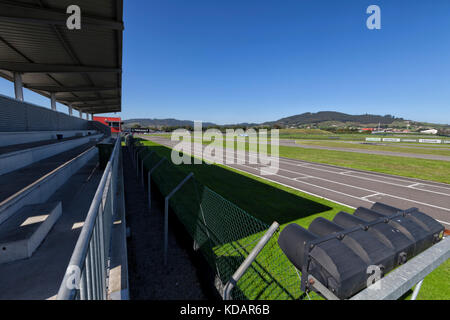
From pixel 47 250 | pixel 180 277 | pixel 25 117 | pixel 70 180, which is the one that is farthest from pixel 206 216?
pixel 25 117

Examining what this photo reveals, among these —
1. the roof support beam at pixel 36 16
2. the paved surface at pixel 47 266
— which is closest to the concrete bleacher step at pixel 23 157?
the paved surface at pixel 47 266

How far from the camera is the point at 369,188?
10102mm

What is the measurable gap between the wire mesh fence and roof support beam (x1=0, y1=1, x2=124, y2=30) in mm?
8776

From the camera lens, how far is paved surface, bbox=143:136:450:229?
7.92m

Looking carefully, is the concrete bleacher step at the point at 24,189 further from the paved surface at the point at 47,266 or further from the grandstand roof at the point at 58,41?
the grandstand roof at the point at 58,41

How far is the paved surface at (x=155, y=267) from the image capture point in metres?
3.45

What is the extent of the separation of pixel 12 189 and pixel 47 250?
2.97 meters

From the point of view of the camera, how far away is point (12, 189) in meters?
5.19

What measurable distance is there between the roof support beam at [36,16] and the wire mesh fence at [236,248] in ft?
28.8

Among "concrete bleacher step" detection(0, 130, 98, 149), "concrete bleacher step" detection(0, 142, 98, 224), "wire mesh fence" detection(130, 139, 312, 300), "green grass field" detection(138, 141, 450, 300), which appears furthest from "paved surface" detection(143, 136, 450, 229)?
"concrete bleacher step" detection(0, 130, 98, 149)

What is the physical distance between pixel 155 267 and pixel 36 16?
1170cm

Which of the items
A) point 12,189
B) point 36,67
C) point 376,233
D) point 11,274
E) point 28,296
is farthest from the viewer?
point 36,67
